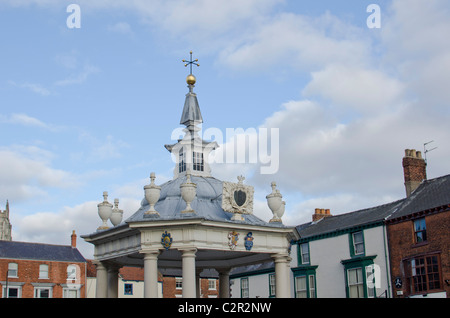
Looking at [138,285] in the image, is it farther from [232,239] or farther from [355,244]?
[232,239]

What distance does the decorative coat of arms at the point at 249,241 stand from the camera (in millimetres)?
25781

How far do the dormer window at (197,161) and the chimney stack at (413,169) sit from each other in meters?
32.2

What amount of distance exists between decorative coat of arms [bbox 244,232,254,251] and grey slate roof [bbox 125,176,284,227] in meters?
0.54

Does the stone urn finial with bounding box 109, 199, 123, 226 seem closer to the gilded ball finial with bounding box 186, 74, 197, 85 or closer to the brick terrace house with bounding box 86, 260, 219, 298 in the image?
the gilded ball finial with bounding box 186, 74, 197, 85

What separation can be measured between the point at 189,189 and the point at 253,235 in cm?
379

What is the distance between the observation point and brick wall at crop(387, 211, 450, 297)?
155ft

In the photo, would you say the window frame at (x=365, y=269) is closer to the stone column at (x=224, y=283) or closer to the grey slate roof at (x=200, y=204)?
the stone column at (x=224, y=283)
